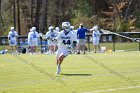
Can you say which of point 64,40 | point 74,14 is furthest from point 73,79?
point 74,14

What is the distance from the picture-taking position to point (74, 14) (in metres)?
71.7

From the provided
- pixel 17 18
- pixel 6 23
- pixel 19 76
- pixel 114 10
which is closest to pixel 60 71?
pixel 19 76

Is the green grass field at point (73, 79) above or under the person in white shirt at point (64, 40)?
under

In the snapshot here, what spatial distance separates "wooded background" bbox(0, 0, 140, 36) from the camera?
61.2 m

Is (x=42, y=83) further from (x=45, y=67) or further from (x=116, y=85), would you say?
(x=45, y=67)

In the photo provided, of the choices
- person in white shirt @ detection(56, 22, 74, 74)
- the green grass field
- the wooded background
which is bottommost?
the green grass field

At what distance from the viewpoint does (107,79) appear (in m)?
17.7

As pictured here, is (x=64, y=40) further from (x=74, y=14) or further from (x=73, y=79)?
(x=74, y=14)

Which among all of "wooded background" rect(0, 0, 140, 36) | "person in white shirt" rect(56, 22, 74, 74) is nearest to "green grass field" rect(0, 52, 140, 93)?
"person in white shirt" rect(56, 22, 74, 74)

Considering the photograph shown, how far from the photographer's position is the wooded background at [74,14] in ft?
201

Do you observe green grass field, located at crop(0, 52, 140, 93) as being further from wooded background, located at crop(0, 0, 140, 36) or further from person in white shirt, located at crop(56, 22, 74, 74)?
wooded background, located at crop(0, 0, 140, 36)

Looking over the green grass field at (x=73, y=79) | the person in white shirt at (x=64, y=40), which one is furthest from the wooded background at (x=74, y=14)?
the person in white shirt at (x=64, y=40)

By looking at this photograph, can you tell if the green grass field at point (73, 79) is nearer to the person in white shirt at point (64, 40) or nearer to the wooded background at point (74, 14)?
the person in white shirt at point (64, 40)

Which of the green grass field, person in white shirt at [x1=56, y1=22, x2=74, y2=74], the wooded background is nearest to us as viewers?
the green grass field
